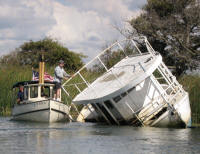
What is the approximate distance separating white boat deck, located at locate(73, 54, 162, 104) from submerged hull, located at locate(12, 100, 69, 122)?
1.51 metres

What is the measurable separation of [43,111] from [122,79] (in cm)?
502

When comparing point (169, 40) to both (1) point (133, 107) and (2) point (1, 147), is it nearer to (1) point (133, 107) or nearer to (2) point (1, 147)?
(1) point (133, 107)

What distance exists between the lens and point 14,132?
27.7 m

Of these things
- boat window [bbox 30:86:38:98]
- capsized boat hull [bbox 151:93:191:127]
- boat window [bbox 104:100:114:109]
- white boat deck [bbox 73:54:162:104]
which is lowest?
capsized boat hull [bbox 151:93:191:127]

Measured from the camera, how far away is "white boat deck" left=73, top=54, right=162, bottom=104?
3041cm

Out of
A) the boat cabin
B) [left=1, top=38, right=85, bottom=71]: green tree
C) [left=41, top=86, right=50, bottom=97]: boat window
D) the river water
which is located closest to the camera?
the river water

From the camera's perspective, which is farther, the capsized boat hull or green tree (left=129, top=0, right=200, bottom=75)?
green tree (left=129, top=0, right=200, bottom=75)

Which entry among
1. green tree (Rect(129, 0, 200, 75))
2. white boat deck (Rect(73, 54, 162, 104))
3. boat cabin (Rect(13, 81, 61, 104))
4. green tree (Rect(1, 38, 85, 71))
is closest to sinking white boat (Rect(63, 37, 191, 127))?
white boat deck (Rect(73, 54, 162, 104))

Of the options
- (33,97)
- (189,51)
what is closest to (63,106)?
(33,97)

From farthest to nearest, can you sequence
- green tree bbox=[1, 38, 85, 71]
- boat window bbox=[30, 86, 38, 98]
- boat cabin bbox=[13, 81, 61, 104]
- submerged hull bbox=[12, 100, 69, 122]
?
1. green tree bbox=[1, 38, 85, 71]
2. boat window bbox=[30, 86, 38, 98]
3. boat cabin bbox=[13, 81, 61, 104]
4. submerged hull bbox=[12, 100, 69, 122]

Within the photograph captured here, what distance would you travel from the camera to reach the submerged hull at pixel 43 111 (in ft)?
113

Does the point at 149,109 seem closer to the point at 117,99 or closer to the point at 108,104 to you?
the point at 117,99

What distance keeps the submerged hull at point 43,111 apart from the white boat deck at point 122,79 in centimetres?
151

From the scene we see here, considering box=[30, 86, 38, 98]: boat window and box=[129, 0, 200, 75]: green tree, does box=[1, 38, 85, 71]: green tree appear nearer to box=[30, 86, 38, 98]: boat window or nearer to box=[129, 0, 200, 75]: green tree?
box=[129, 0, 200, 75]: green tree
